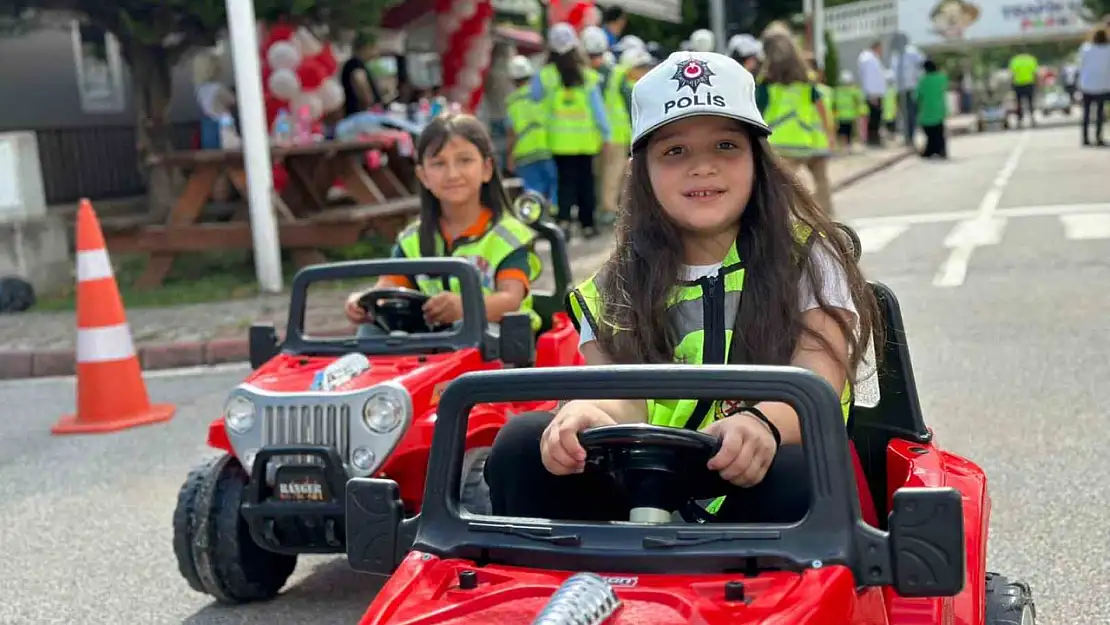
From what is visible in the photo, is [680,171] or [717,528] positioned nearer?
[717,528]

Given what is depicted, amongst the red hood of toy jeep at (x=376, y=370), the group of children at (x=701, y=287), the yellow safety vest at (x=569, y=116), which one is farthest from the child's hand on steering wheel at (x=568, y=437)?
the yellow safety vest at (x=569, y=116)

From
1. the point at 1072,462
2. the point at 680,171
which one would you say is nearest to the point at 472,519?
the point at 680,171

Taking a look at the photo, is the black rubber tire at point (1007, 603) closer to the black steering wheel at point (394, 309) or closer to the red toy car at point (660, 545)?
the red toy car at point (660, 545)

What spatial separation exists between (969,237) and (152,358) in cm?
743

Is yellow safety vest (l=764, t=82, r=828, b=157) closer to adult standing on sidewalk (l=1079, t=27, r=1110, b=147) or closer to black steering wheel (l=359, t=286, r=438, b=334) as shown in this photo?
black steering wheel (l=359, t=286, r=438, b=334)

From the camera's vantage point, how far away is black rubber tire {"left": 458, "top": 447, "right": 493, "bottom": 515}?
365 cm

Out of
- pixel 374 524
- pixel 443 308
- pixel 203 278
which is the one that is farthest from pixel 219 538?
pixel 203 278

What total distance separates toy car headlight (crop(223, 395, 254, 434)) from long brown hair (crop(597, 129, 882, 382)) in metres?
1.62

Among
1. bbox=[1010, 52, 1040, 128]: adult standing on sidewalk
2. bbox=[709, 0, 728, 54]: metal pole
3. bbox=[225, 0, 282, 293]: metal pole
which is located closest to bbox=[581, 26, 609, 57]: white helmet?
bbox=[709, 0, 728, 54]: metal pole

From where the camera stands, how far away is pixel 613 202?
15297mm

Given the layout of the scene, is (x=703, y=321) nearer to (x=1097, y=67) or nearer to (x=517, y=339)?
(x=517, y=339)

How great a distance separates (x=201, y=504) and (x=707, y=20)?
30051 mm

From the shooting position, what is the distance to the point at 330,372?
4.37 meters

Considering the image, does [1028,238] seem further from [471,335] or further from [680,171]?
[680,171]
